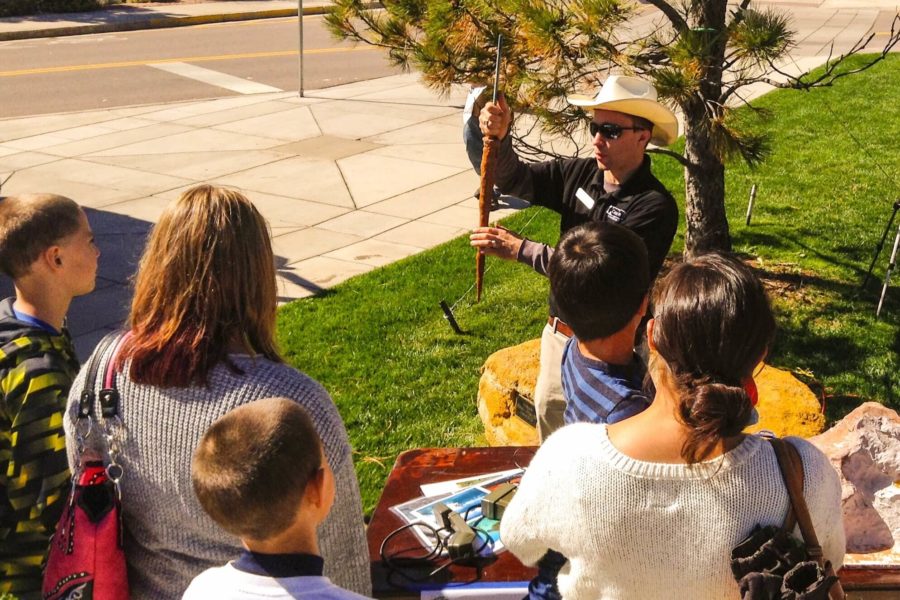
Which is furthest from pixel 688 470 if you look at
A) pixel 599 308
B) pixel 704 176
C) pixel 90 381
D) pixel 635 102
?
pixel 704 176

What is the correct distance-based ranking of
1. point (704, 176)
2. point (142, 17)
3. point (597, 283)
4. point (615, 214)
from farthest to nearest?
point (142, 17) → point (704, 176) → point (615, 214) → point (597, 283)

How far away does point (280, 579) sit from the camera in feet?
6.63

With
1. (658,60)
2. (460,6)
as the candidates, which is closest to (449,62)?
(460,6)

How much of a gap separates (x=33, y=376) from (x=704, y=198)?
202 inches

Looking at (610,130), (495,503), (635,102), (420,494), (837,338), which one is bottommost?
(837,338)

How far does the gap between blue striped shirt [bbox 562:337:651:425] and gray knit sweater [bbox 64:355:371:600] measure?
778 millimetres

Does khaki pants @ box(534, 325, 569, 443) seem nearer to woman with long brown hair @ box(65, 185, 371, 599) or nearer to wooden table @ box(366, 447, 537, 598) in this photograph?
wooden table @ box(366, 447, 537, 598)

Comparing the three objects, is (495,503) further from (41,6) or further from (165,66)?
(41,6)

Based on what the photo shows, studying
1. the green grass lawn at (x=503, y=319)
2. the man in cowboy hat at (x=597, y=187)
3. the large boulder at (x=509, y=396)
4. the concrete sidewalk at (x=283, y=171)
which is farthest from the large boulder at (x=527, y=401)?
the concrete sidewalk at (x=283, y=171)

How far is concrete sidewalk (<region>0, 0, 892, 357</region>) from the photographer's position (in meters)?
8.48

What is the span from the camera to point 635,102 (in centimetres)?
421

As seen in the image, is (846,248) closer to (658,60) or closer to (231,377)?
(658,60)

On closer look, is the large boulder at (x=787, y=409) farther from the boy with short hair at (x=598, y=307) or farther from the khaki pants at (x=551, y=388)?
the boy with short hair at (x=598, y=307)

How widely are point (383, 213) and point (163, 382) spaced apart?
7.34m
